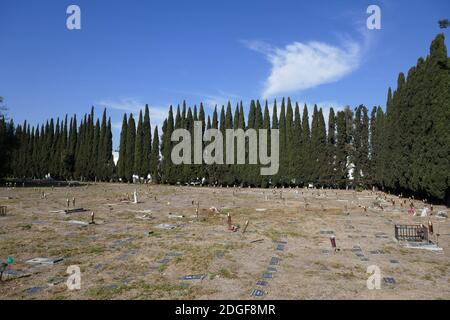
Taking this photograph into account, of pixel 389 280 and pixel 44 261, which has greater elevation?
pixel 44 261

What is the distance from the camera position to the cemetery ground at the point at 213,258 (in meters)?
8.79

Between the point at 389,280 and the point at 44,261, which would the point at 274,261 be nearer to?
the point at 389,280

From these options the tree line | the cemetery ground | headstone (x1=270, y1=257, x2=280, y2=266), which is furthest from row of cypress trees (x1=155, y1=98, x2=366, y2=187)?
headstone (x1=270, y1=257, x2=280, y2=266)

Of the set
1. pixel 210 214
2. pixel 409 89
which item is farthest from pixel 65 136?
pixel 409 89

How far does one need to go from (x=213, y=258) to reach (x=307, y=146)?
44.5 meters

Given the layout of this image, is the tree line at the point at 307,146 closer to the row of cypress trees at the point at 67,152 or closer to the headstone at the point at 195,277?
the row of cypress trees at the point at 67,152

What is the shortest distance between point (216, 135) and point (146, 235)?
4385 cm

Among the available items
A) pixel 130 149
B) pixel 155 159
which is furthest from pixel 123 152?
pixel 155 159

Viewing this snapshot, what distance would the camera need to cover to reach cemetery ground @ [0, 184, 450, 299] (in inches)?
346

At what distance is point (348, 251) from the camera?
13.3m

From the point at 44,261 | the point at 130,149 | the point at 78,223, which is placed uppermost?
the point at 130,149

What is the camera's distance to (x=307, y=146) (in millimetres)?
53562

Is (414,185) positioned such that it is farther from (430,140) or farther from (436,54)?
(436,54)

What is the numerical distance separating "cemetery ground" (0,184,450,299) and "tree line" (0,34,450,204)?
1354 centimetres
